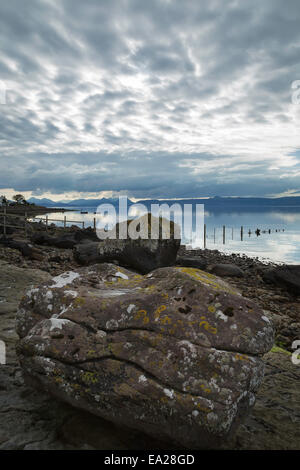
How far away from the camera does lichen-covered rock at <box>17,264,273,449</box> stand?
2.94 meters

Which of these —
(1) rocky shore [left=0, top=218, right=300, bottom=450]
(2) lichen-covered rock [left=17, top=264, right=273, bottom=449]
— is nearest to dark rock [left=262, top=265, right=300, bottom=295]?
(1) rocky shore [left=0, top=218, right=300, bottom=450]

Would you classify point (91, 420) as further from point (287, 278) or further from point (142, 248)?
point (287, 278)

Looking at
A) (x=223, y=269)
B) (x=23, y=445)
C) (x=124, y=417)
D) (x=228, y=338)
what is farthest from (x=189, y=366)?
(x=223, y=269)

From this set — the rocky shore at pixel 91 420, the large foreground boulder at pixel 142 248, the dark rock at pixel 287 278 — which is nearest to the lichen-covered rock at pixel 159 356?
the rocky shore at pixel 91 420

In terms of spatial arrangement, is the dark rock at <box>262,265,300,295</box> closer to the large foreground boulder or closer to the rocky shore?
the large foreground boulder

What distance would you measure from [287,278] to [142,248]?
7715mm

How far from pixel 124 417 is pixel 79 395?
1.76 ft

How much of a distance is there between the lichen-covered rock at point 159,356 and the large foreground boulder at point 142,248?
34.5 ft

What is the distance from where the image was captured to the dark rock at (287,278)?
14.9m

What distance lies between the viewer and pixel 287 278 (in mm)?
15289

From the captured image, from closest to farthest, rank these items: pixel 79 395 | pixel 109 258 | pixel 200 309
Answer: pixel 79 395
pixel 200 309
pixel 109 258

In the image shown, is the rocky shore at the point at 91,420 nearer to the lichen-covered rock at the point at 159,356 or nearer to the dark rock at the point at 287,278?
the lichen-covered rock at the point at 159,356

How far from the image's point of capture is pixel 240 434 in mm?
3377
